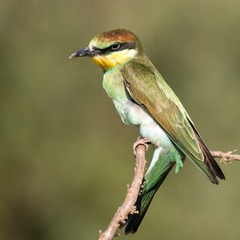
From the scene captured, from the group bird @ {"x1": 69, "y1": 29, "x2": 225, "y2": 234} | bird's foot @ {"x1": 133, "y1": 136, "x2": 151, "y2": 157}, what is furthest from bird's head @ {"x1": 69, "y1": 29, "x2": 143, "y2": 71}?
bird's foot @ {"x1": 133, "y1": 136, "x2": 151, "y2": 157}

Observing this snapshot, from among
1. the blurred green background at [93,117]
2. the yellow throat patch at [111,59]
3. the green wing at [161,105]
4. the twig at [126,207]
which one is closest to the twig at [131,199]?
the twig at [126,207]

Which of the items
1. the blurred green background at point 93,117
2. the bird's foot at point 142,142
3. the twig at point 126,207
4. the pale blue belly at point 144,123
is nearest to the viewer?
the twig at point 126,207

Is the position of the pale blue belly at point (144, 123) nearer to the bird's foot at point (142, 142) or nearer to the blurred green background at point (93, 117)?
the bird's foot at point (142, 142)

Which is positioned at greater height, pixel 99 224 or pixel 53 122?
pixel 53 122

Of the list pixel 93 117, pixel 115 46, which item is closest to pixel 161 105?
pixel 115 46

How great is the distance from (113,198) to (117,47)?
1.77m

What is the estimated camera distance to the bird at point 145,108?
2.91 m

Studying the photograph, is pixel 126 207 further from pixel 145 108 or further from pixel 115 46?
pixel 115 46

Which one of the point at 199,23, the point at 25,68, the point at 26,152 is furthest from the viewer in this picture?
the point at 199,23

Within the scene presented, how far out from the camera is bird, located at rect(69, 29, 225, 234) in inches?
115

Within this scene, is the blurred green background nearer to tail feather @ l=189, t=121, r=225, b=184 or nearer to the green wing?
the green wing

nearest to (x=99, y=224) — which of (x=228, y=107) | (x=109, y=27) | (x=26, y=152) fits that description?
(x=26, y=152)

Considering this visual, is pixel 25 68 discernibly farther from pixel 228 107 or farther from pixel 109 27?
pixel 228 107

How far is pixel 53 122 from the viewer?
509 centimetres
